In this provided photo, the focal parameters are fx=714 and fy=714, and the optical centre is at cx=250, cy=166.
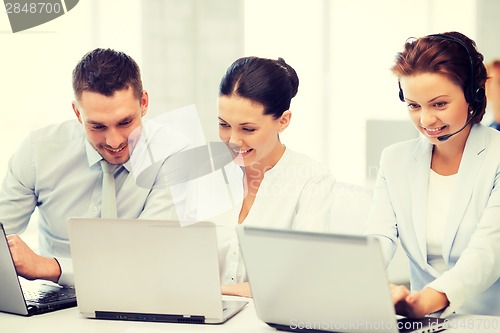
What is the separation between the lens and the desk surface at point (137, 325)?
1577 mm

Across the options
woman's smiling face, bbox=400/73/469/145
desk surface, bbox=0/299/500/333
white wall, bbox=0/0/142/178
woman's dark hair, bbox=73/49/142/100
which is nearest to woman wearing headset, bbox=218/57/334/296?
woman's dark hair, bbox=73/49/142/100

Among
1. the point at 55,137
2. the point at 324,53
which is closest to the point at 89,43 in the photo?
the point at 324,53

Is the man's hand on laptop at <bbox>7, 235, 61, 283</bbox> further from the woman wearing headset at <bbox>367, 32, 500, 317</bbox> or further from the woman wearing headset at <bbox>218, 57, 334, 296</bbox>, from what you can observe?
the woman wearing headset at <bbox>367, 32, 500, 317</bbox>

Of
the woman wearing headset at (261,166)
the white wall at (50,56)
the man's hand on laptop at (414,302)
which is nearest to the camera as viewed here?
the man's hand on laptop at (414,302)

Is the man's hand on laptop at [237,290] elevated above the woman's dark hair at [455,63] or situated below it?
below

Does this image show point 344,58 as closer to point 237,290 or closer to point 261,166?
point 261,166

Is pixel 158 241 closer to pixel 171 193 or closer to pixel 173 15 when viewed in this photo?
pixel 171 193

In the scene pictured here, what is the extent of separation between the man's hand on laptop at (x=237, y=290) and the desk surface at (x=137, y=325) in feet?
0.73

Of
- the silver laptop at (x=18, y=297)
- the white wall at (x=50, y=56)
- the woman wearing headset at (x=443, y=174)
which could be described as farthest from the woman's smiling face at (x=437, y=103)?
the white wall at (x=50, y=56)

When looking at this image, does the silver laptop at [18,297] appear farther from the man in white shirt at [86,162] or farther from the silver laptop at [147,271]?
the man in white shirt at [86,162]

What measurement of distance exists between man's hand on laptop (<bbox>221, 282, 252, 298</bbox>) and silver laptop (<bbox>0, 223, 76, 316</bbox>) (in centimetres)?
40

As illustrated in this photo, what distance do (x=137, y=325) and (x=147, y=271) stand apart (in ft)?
0.41

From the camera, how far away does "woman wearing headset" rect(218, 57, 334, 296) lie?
7.09 ft

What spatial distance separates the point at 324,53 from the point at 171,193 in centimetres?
253
